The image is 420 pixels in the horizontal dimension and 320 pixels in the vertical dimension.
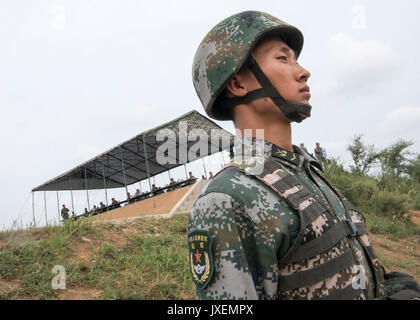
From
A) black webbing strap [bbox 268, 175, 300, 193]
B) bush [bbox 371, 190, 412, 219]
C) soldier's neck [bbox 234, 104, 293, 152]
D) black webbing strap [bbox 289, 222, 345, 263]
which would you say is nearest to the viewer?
black webbing strap [bbox 289, 222, 345, 263]

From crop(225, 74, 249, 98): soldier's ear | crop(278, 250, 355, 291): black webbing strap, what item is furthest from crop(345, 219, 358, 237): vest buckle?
crop(225, 74, 249, 98): soldier's ear

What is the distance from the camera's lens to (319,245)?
3.68 ft

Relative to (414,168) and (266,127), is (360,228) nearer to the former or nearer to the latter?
(266,127)

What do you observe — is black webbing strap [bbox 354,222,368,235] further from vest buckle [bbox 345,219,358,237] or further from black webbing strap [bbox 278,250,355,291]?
black webbing strap [bbox 278,250,355,291]

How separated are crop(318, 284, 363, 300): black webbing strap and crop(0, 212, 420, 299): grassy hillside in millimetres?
3270

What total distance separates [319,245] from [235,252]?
12.3 inches

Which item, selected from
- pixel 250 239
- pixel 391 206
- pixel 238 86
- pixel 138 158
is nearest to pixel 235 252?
pixel 250 239

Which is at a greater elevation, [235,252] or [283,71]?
[283,71]

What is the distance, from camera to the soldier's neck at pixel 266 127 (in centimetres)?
149

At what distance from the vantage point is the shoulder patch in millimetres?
1033

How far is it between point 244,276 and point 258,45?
1030 millimetres

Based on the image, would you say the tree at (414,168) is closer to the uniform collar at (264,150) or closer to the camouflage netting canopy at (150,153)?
the camouflage netting canopy at (150,153)
